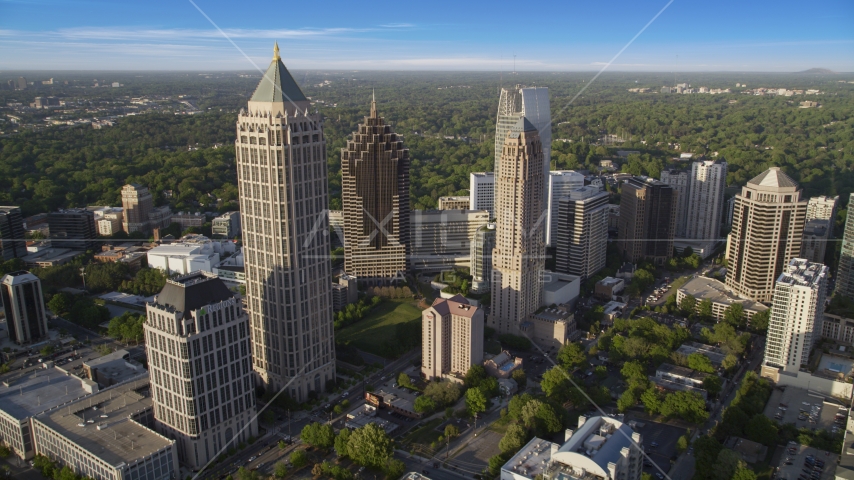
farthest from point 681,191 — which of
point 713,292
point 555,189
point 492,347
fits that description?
point 492,347

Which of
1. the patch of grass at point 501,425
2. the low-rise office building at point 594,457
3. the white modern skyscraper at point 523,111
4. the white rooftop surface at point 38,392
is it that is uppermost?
the white modern skyscraper at point 523,111

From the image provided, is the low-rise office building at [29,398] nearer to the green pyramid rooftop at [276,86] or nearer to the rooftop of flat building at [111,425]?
the rooftop of flat building at [111,425]

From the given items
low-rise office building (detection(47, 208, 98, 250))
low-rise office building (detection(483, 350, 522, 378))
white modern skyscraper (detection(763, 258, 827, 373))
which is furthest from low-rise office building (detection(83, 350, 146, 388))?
white modern skyscraper (detection(763, 258, 827, 373))

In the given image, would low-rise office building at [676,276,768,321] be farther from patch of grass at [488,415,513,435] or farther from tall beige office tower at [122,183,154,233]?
tall beige office tower at [122,183,154,233]

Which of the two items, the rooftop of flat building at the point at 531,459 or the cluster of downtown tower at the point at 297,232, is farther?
the cluster of downtown tower at the point at 297,232

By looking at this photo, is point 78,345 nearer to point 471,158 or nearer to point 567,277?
point 567,277

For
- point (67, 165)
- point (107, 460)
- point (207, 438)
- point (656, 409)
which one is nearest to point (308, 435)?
point (207, 438)

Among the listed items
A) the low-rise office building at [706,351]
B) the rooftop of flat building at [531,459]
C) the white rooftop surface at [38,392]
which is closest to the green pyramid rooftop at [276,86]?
the white rooftop surface at [38,392]
